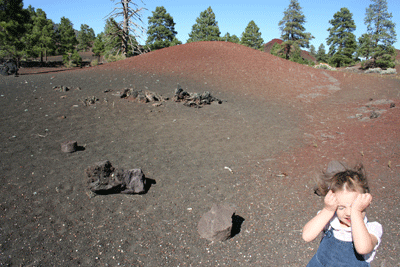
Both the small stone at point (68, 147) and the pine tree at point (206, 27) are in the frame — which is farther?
the pine tree at point (206, 27)

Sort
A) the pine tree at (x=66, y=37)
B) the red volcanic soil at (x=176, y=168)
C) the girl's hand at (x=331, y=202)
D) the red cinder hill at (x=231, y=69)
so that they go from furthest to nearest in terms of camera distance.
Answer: the pine tree at (x=66, y=37)
the red cinder hill at (x=231, y=69)
the red volcanic soil at (x=176, y=168)
the girl's hand at (x=331, y=202)

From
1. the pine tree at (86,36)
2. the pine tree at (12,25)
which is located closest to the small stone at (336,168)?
the pine tree at (12,25)

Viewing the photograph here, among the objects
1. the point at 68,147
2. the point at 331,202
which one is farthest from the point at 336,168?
the point at 68,147

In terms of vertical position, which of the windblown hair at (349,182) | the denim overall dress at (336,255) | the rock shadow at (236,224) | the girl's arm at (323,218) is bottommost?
the rock shadow at (236,224)

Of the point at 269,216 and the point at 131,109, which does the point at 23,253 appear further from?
the point at 131,109

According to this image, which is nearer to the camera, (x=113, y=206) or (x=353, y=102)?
(x=113, y=206)

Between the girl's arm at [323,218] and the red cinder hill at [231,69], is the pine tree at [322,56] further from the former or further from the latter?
the girl's arm at [323,218]

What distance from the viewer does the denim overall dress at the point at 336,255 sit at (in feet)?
4.76

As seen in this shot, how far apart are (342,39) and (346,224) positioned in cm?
3787

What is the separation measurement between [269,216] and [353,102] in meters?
9.05

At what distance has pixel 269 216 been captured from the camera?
353 cm

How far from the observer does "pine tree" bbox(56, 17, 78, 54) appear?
30734mm

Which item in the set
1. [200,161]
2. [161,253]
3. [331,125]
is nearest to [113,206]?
[161,253]

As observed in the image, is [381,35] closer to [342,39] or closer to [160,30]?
[342,39]
